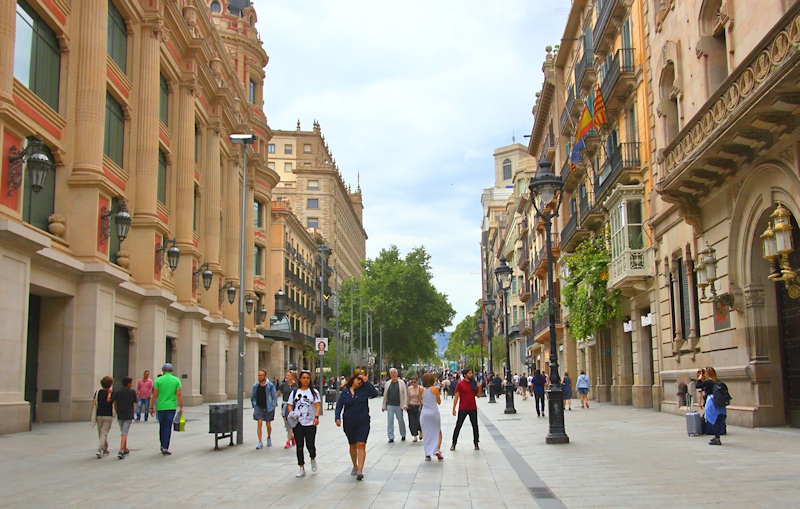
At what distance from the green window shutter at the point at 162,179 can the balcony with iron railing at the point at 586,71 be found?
19.0 meters

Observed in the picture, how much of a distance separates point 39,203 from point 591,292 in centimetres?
2107

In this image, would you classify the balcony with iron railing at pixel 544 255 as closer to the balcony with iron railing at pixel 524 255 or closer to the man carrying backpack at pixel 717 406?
the balcony with iron railing at pixel 524 255

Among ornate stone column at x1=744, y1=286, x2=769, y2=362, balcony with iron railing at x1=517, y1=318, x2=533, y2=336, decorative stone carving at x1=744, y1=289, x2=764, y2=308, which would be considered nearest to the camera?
ornate stone column at x1=744, y1=286, x2=769, y2=362

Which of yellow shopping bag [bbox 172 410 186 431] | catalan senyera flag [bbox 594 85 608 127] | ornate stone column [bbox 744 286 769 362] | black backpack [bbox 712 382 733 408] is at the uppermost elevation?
catalan senyera flag [bbox 594 85 608 127]

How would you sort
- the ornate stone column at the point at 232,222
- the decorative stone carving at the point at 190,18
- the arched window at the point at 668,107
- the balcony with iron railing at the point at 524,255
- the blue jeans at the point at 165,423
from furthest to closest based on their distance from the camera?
the balcony with iron railing at the point at 524,255 < the ornate stone column at the point at 232,222 < the decorative stone carving at the point at 190,18 < the arched window at the point at 668,107 < the blue jeans at the point at 165,423

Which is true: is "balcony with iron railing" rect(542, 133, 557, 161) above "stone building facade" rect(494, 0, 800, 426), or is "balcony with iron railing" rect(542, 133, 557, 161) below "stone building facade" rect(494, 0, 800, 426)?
above

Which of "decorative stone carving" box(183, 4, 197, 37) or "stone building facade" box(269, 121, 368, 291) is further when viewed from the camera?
"stone building facade" box(269, 121, 368, 291)

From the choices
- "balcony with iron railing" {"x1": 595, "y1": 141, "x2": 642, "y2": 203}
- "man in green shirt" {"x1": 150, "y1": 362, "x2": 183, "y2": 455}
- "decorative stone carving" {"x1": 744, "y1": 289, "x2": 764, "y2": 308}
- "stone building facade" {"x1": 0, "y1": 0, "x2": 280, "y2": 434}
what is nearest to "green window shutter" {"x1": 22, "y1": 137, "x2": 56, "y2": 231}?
"stone building facade" {"x1": 0, "y1": 0, "x2": 280, "y2": 434}

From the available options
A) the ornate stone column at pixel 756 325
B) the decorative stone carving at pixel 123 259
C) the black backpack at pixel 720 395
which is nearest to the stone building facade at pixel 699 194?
the ornate stone column at pixel 756 325

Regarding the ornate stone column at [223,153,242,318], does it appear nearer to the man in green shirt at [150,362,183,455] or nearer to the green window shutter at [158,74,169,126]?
the green window shutter at [158,74,169,126]

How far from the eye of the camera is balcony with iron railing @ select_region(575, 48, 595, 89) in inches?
1367

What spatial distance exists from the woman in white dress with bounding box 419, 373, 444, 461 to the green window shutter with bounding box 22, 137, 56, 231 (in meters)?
12.9

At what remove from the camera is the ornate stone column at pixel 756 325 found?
17.8 m

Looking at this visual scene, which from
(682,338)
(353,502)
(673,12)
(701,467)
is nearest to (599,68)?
(673,12)
